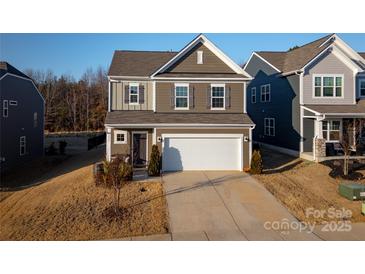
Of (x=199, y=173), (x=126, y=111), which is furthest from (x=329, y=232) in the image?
(x=126, y=111)

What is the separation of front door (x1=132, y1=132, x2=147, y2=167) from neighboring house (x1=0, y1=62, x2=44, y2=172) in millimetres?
10193

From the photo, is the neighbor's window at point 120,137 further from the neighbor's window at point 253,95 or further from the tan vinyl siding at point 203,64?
the neighbor's window at point 253,95

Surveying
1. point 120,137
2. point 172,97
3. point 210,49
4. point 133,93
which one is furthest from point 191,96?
point 120,137

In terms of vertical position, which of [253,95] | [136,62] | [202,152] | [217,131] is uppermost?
[136,62]

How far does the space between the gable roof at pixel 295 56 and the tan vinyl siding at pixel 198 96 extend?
5.35 metres

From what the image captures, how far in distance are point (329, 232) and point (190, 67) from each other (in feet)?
42.0

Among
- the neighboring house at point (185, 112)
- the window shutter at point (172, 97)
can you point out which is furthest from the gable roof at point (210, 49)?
the window shutter at point (172, 97)

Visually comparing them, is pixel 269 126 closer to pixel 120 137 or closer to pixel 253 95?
pixel 253 95

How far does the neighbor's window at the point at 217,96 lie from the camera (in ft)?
64.0

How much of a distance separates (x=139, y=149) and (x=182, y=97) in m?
4.10

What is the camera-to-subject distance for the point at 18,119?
25094 millimetres

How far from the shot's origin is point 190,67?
1977 cm

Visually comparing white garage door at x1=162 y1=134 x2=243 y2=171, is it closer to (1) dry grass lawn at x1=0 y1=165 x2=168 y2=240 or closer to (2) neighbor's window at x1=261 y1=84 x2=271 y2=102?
(1) dry grass lawn at x1=0 y1=165 x2=168 y2=240

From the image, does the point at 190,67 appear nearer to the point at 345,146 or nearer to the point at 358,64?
the point at 345,146
